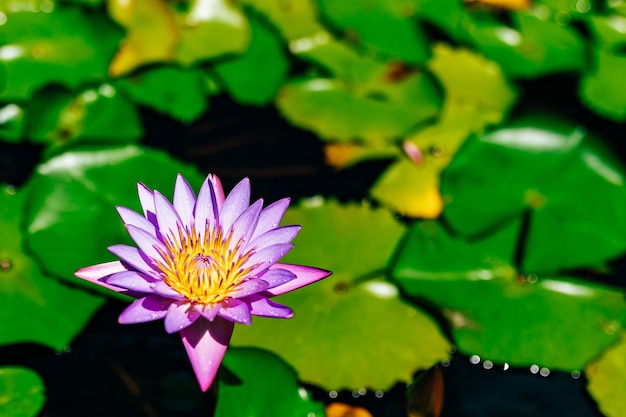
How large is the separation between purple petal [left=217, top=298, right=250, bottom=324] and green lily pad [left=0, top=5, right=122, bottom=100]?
156cm

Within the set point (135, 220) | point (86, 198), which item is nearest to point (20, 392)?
point (86, 198)

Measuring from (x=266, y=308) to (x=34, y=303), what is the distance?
0.97m

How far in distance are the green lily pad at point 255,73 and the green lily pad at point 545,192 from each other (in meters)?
0.84

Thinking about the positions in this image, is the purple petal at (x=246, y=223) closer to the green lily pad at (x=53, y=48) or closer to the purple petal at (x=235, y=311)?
the purple petal at (x=235, y=311)

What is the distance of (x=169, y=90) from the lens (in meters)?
2.73

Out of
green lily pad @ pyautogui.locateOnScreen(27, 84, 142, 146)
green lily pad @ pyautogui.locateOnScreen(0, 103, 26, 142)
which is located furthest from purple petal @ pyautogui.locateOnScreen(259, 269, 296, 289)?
green lily pad @ pyautogui.locateOnScreen(0, 103, 26, 142)

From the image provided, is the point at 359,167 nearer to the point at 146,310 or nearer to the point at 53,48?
the point at 53,48

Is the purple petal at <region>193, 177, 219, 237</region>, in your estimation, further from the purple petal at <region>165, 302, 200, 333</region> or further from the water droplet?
the water droplet

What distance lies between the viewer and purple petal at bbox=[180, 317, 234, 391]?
1405 mm

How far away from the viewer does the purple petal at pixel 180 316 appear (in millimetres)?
1388

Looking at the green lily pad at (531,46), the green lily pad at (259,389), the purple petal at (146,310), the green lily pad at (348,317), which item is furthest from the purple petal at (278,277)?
the green lily pad at (531,46)

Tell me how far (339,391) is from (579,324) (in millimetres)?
793

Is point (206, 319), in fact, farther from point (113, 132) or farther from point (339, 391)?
point (113, 132)

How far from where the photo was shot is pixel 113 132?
2.55m
